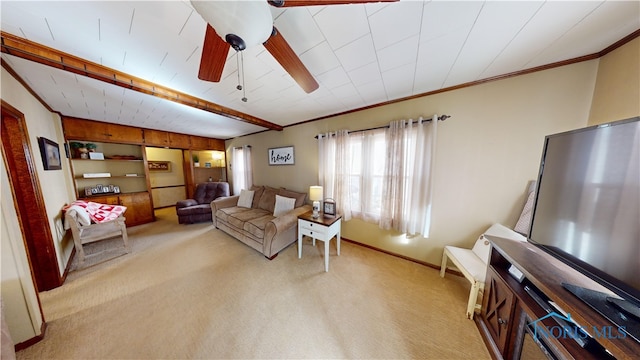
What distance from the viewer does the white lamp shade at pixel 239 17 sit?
0.64 m

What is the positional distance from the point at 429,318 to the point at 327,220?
52.7 inches

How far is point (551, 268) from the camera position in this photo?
962 millimetres

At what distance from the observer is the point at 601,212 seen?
774mm

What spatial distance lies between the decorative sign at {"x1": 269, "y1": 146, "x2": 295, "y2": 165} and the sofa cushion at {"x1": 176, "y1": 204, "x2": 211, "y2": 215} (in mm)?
1749

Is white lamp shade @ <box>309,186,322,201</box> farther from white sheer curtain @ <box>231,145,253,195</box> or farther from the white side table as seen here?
white sheer curtain @ <box>231,145,253,195</box>

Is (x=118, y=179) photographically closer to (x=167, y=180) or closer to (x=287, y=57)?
(x=167, y=180)

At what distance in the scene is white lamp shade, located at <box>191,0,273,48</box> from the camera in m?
0.64

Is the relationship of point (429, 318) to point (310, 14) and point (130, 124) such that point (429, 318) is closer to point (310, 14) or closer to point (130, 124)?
point (310, 14)

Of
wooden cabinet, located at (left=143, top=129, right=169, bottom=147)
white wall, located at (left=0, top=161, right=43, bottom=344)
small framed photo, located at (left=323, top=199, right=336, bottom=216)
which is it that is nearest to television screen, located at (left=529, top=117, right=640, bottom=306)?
small framed photo, located at (left=323, top=199, right=336, bottom=216)

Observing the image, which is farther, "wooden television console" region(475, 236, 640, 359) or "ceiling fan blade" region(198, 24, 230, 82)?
"ceiling fan blade" region(198, 24, 230, 82)

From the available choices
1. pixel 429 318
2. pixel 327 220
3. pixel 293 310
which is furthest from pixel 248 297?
pixel 429 318

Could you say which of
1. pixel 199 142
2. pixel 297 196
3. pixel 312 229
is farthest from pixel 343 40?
pixel 199 142

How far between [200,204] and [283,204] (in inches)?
92.0

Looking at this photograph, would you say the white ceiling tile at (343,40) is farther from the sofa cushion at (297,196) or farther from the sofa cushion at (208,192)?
the sofa cushion at (208,192)
